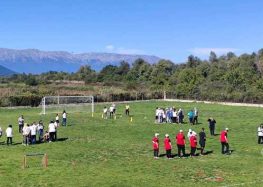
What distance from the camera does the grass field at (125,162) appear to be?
25.1 m

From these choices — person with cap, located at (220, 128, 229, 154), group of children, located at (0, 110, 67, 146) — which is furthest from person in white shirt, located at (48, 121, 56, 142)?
person with cap, located at (220, 128, 229, 154)

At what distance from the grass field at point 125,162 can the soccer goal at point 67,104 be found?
21.1 meters

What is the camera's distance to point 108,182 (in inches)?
976

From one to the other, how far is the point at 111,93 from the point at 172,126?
131 ft

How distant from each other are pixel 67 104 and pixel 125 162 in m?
43.5

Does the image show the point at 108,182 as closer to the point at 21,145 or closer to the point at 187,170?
the point at 187,170

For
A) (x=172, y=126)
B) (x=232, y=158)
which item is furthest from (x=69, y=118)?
(x=232, y=158)

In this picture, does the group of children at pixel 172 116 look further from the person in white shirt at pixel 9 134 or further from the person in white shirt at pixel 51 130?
the person in white shirt at pixel 9 134

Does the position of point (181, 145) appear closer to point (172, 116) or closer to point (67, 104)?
point (172, 116)

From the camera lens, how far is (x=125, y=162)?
98.6 feet

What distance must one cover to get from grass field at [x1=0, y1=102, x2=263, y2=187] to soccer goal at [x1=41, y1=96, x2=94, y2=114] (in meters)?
21.1

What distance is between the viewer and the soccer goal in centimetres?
6722

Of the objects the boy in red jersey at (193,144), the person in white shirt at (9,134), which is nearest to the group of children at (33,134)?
the person in white shirt at (9,134)

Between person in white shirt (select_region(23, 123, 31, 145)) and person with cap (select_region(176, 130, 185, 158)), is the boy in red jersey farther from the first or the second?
person in white shirt (select_region(23, 123, 31, 145))
